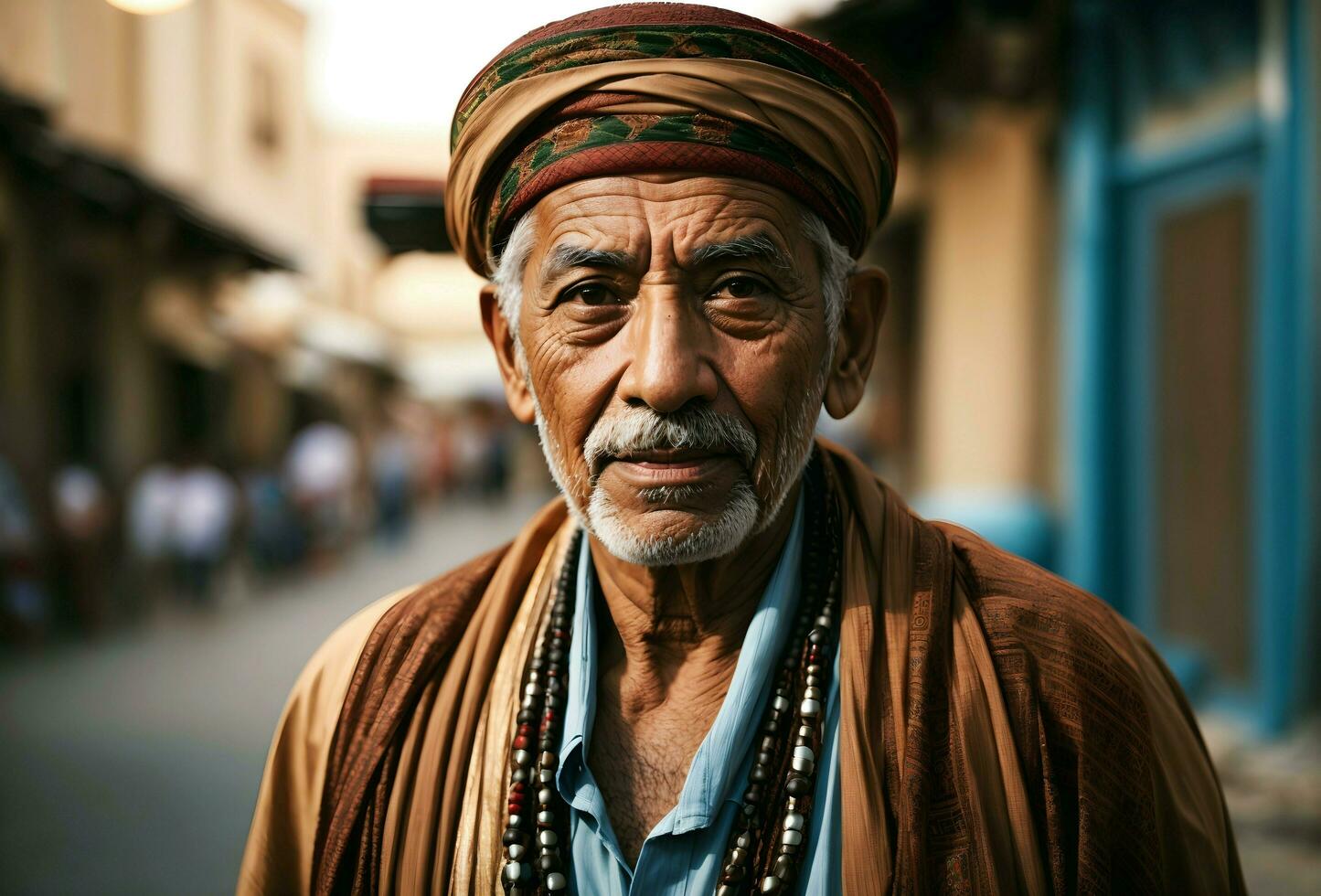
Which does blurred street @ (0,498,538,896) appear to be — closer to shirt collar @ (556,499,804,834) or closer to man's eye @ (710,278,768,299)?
shirt collar @ (556,499,804,834)

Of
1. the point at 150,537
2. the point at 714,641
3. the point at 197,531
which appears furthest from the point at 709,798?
the point at 150,537

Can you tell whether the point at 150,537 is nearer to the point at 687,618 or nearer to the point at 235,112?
the point at 235,112

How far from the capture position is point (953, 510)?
23.7 feet

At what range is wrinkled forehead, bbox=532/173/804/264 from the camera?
1584 millimetres

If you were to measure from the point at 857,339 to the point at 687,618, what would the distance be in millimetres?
576

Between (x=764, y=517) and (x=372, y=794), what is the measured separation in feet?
2.51

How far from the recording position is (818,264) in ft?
5.61

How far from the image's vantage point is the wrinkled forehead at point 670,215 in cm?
158

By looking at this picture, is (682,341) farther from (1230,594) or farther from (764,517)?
(1230,594)

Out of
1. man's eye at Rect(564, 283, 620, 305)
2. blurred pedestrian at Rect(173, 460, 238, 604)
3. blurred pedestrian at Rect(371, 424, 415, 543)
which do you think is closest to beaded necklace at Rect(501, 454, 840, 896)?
man's eye at Rect(564, 283, 620, 305)

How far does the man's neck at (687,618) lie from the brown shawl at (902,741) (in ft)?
0.53

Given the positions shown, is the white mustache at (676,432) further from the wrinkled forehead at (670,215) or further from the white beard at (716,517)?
the wrinkled forehead at (670,215)

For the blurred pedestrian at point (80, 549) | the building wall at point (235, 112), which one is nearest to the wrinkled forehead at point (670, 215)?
the blurred pedestrian at point (80, 549)

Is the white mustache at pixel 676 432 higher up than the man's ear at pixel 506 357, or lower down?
lower down
